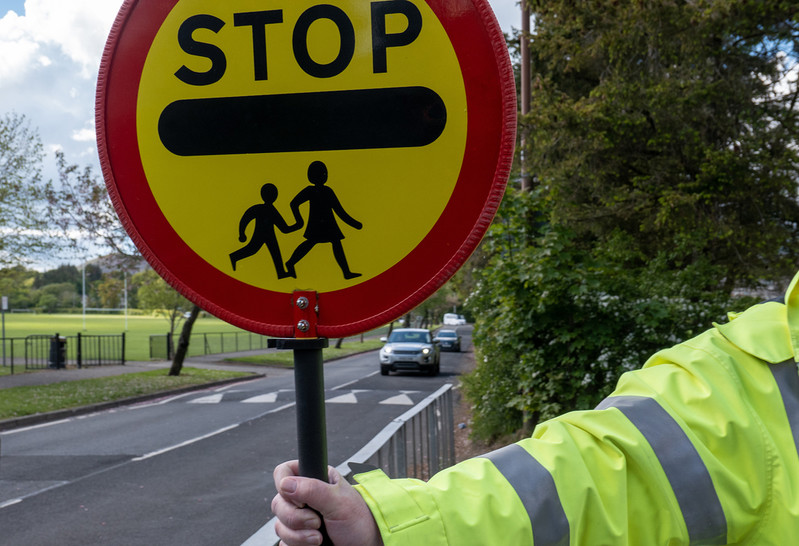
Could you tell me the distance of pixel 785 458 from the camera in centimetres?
116

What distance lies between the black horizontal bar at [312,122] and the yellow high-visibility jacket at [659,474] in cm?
56

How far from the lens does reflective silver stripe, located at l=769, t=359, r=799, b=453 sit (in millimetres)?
1168

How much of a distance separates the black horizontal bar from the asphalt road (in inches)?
207

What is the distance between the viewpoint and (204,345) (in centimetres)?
3669

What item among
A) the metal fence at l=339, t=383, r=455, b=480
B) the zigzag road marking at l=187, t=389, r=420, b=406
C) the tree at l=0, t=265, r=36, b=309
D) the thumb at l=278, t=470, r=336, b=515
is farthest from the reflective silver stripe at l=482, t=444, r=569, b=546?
the tree at l=0, t=265, r=36, b=309

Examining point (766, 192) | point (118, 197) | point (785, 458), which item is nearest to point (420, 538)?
point (785, 458)

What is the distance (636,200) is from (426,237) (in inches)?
322

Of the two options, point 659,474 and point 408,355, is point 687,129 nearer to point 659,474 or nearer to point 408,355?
point 659,474

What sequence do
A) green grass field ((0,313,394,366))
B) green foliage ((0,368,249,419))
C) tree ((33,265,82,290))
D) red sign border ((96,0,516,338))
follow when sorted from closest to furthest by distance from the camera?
red sign border ((96,0,516,338)) < green foliage ((0,368,249,419)) < green grass field ((0,313,394,366)) < tree ((33,265,82,290))

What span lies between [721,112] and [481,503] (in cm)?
838

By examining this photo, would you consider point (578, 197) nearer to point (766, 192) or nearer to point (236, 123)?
point (766, 192)

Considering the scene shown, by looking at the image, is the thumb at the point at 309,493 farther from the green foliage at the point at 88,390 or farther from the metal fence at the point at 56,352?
the metal fence at the point at 56,352

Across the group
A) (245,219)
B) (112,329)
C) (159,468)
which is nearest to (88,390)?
(159,468)

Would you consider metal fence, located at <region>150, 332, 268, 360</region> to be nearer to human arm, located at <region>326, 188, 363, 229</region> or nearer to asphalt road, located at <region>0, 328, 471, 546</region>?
asphalt road, located at <region>0, 328, 471, 546</region>
